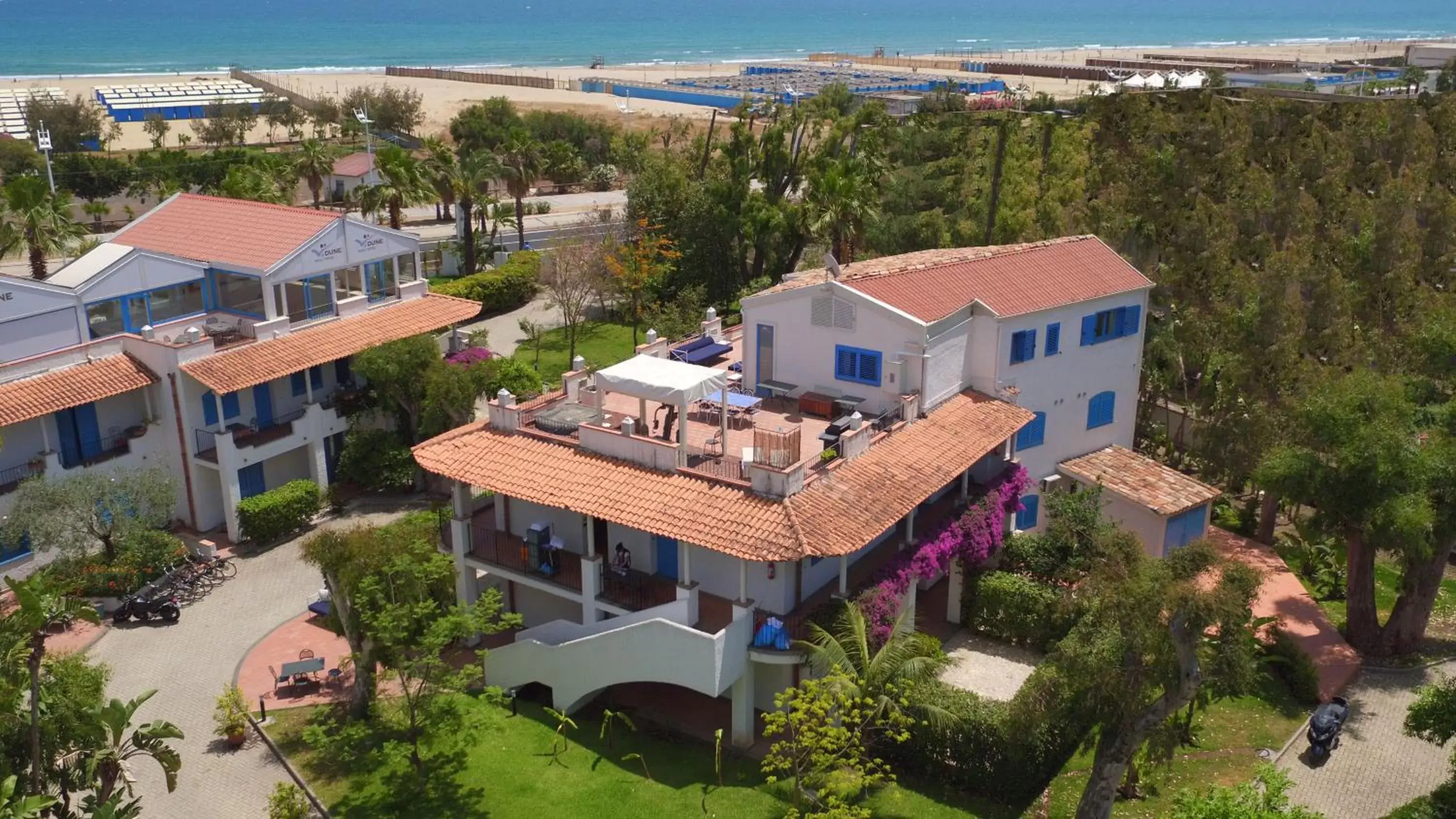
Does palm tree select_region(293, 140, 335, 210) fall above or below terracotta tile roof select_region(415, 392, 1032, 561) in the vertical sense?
above

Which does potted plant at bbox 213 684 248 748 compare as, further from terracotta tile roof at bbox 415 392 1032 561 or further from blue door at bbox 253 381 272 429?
blue door at bbox 253 381 272 429

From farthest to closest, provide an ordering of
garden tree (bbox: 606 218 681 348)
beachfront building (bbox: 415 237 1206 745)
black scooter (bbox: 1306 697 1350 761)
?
garden tree (bbox: 606 218 681 348) < black scooter (bbox: 1306 697 1350 761) < beachfront building (bbox: 415 237 1206 745)

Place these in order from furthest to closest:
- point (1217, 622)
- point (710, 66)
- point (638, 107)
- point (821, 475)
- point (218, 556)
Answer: point (710, 66) < point (638, 107) < point (218, 556) < point (821, 475) < point (1217, 622)

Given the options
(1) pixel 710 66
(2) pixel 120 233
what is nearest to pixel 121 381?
(2) pixel 120 233

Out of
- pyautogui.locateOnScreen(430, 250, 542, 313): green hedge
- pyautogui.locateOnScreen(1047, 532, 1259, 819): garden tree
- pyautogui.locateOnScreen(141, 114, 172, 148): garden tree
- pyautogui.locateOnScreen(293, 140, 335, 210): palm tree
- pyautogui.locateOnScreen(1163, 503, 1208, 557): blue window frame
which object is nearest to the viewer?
pyautogui.locateOnScreen(1047, 532, 1259, 819): garden tree

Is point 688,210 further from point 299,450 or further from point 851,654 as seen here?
point 851,654

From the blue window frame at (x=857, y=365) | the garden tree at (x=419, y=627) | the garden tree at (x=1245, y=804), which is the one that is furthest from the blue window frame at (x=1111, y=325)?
the garden tree at (x=419, y=627)

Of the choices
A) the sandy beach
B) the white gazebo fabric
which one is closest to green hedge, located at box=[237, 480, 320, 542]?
the white gazebo fabric
